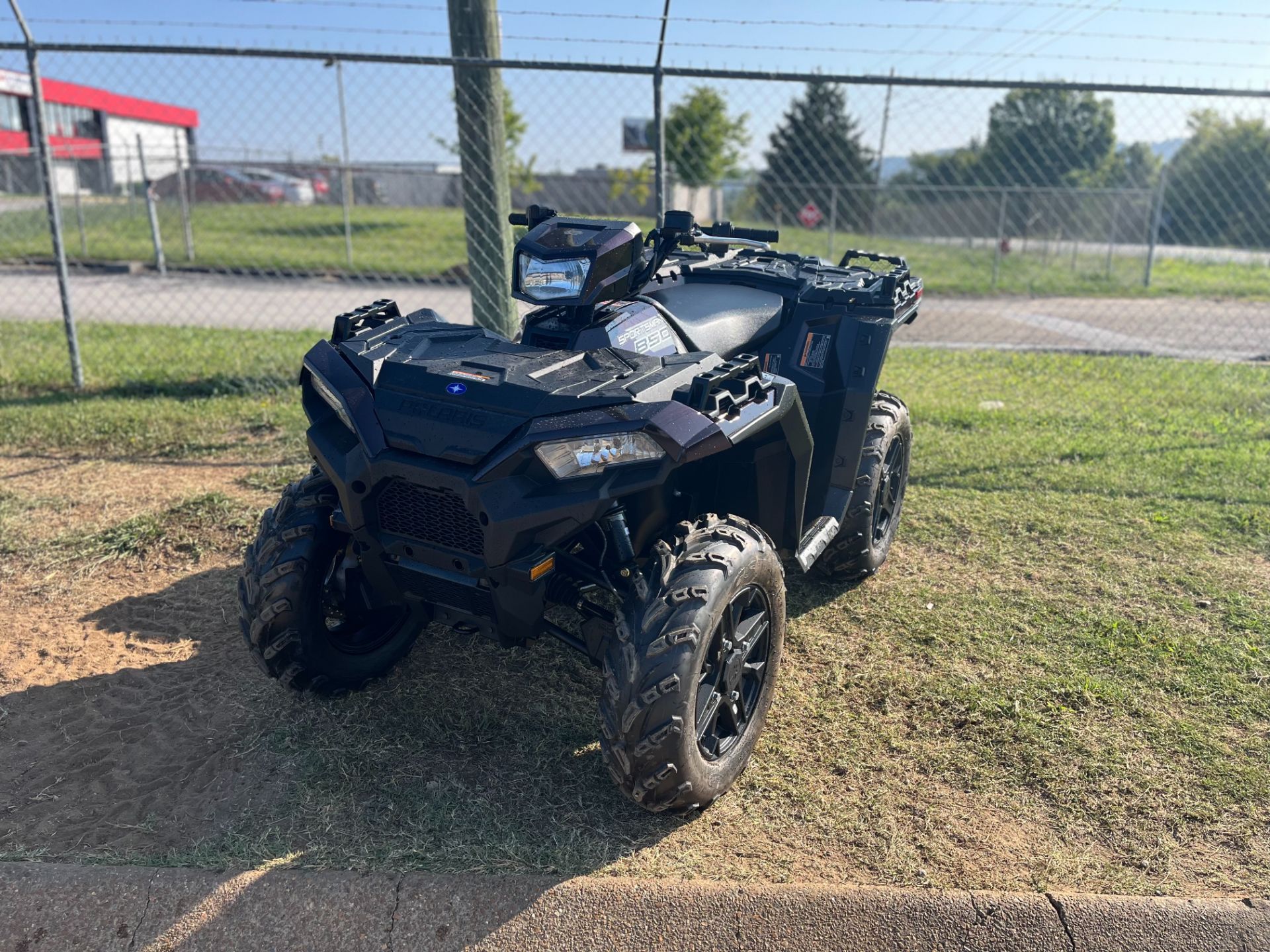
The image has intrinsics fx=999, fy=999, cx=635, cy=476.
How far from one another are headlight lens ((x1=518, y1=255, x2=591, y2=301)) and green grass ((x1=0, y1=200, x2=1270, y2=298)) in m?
12.9

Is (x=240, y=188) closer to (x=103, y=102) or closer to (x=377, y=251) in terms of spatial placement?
(x=377, y=251)

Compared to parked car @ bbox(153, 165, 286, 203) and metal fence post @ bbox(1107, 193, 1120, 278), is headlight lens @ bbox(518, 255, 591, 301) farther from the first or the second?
parked car @ bbox(153, 165, 286, 203)

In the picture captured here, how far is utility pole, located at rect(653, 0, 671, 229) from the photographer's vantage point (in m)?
5.77

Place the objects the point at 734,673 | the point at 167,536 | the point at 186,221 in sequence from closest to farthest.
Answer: the point at 734,673 → the point at 167,536 → the point at 186,221

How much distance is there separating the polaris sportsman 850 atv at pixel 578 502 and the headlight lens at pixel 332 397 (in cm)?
1

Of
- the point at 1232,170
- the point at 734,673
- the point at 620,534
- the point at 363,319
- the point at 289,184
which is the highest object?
the point at 1232,170

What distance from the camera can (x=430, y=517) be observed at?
2.66 meters

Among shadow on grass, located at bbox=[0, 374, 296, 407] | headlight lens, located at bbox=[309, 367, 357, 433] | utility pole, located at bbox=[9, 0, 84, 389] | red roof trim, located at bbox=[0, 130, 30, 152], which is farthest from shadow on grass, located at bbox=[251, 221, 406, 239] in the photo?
red roof trim, located at bbox=[0, 130, 30, 152]

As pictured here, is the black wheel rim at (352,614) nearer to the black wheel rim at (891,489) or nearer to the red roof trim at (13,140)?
the black wheel rim at (891,489)

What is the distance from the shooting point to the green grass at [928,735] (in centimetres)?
270

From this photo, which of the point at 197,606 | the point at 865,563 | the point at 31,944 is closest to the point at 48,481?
the point at 197,606

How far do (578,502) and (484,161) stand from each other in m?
4.77

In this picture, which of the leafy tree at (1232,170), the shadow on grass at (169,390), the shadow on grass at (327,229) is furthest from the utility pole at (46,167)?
the leafy tree at (1232,170)

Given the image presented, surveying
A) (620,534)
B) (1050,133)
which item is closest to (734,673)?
(620,534)
